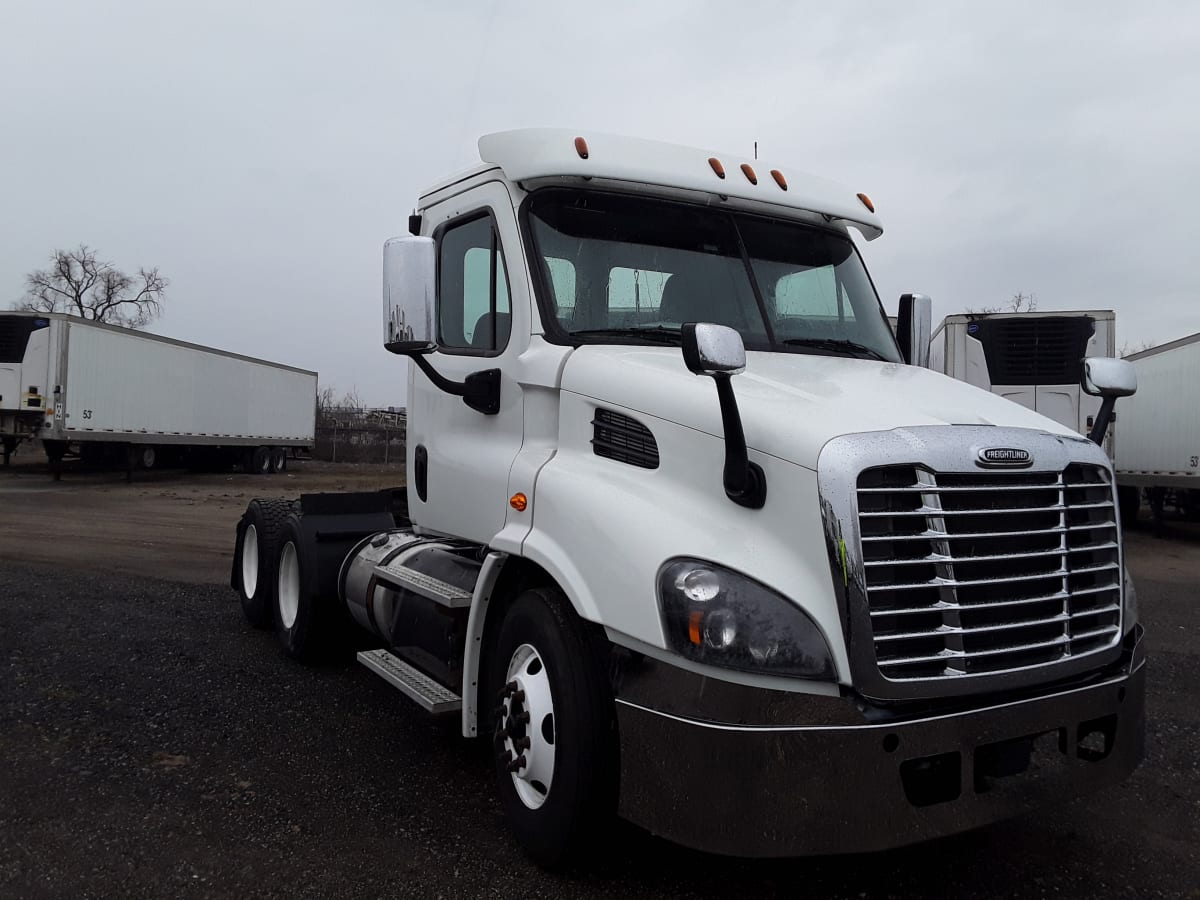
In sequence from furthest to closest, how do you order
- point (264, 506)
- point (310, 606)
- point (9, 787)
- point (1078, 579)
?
point (264, 506)
point (310, 606)
point (9, 787)
point (1078, 579)

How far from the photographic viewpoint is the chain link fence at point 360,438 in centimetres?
3678

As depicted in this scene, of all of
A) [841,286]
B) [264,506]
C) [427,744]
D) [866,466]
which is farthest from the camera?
[264,506]

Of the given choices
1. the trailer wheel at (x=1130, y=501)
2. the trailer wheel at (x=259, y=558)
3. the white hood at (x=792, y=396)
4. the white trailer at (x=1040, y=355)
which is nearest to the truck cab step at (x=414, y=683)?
the white hood at (x=792, y=396)

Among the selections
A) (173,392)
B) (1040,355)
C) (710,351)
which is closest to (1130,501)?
(1040,355)

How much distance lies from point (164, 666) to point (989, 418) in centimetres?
530

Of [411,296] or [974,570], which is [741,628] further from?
[411,296]

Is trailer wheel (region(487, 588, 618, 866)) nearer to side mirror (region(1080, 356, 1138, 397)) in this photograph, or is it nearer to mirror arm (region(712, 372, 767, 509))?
mirror arm (region(712, 372, 767, 509))

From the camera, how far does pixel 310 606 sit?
6.07m

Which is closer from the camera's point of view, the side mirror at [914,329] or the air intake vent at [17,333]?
the side mirror at [914,329]

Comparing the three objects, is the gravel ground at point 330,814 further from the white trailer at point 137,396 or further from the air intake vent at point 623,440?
the white trailer at point 137,396

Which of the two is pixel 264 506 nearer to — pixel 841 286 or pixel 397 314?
pixel 397 314

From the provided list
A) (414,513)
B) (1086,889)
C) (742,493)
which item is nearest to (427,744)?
(414,513)

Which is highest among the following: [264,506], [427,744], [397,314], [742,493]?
[397,314]

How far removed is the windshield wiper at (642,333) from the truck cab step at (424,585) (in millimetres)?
1221
